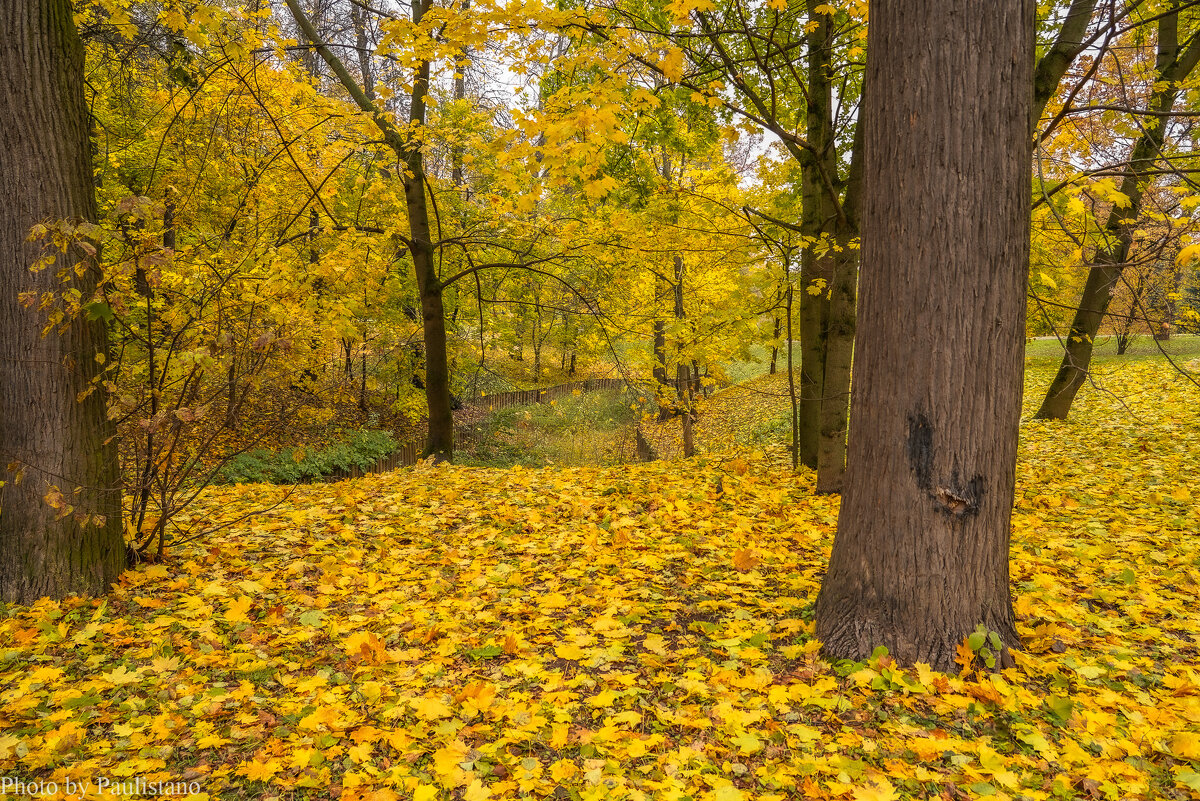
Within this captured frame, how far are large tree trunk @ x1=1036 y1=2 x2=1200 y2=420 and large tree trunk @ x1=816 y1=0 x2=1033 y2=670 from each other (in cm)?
396

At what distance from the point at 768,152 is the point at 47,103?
737cm

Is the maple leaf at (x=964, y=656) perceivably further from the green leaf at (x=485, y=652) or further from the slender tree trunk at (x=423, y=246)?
the slender tree trunk at (x=423, y=246)

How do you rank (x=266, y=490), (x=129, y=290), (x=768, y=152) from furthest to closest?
(x=768, y=152), (x=266, y=490), (x=129, y=290)

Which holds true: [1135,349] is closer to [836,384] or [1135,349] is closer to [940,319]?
[836,384]

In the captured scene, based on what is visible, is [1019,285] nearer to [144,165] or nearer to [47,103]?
[47,103]

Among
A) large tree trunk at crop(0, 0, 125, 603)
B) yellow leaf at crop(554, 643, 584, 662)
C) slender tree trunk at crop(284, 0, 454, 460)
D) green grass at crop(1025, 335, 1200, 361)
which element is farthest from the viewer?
green grass at crop(1025, 335, 1200, 361)

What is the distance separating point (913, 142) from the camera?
2545 mm

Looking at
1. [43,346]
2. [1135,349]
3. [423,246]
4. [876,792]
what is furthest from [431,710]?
[1135,349]

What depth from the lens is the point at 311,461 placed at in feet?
38.7

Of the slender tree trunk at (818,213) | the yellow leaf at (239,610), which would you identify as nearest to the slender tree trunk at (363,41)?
the slender tree trunk at (818,213)

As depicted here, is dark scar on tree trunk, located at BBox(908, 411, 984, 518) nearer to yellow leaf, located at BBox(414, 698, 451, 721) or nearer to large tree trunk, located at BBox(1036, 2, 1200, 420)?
yellow leaf, located at BBox(414, 698, 451, 721)

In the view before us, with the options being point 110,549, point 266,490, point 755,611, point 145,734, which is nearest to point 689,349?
point 266,490

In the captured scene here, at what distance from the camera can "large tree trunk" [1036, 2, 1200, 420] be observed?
6.42m

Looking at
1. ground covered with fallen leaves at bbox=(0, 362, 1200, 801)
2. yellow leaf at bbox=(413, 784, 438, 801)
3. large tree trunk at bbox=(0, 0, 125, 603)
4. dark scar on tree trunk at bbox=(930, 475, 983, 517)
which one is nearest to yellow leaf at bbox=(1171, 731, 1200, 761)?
ground covered with fallen leaves at bbox=(0, 362, 1200, 801)
